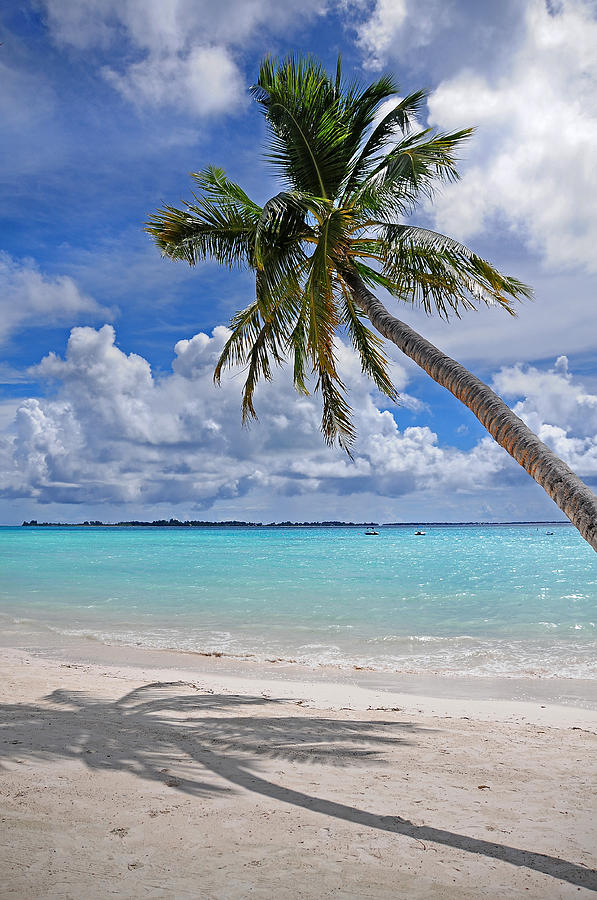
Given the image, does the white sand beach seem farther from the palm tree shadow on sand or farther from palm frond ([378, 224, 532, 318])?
palm frond ([378, 224, 532, 318])

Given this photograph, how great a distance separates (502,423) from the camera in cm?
547

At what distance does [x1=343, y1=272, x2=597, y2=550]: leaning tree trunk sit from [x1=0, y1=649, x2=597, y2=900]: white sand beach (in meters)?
1.97

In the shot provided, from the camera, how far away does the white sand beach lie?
3.09 m

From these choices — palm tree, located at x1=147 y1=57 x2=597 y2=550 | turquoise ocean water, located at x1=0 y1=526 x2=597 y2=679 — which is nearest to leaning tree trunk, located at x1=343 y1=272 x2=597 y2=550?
palm tree, located at x1=147 y1=57 x2=597 y2=550

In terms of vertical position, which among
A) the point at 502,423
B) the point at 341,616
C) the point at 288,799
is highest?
the point at 502,423

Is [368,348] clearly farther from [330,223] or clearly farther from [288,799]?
[288,799]

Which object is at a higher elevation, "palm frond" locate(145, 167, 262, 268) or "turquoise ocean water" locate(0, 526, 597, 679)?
"palm frond" locate(145, 167, 262, 268)

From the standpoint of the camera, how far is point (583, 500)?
4367 millimetres

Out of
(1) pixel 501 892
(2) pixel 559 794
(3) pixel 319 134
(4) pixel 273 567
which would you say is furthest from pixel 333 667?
(4) pixel 273 567

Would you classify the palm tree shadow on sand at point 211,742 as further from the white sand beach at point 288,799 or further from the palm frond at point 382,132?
the palm frond at point 382,132

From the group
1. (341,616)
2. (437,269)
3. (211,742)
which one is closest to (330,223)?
(437,269)

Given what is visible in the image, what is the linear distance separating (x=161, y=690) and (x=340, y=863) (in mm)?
4821

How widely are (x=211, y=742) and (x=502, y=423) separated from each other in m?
3.89

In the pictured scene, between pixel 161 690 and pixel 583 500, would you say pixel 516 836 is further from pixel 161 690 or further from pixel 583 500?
pixel 161 690
